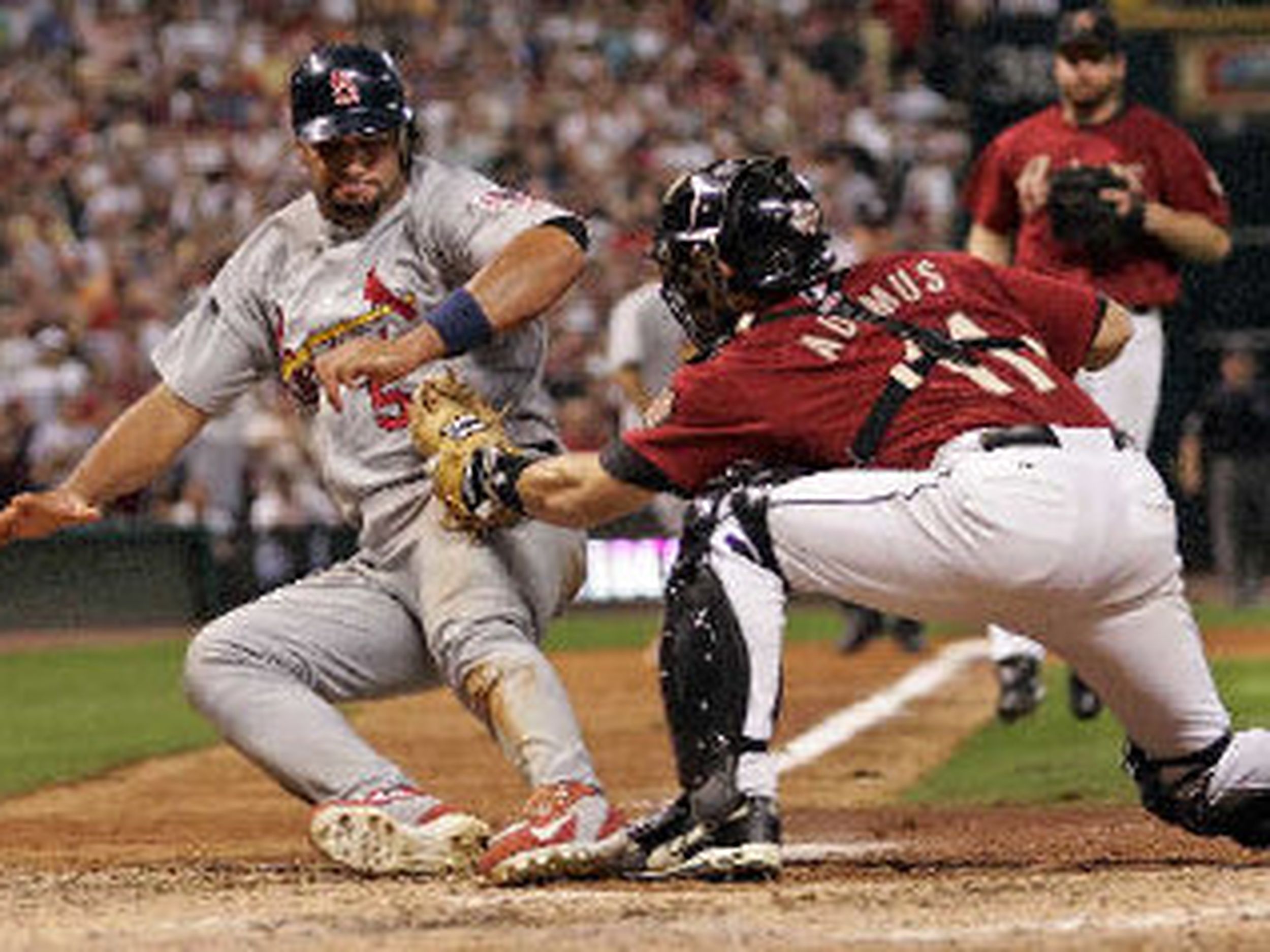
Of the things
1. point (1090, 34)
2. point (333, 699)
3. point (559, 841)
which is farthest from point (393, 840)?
point (1090, 34)

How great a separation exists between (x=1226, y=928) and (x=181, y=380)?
3.12 m

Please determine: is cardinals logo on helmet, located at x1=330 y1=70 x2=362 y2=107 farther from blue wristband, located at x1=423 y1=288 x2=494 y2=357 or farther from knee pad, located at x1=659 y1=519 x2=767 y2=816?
knee pad, located at x1=659 y1=519 x2=767 y2=816

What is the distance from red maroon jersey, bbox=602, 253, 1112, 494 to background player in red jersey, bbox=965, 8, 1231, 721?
352 cm

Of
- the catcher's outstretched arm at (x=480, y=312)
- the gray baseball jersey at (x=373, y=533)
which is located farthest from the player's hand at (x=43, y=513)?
the catcher's outstretched arm at (x=480, y=312)

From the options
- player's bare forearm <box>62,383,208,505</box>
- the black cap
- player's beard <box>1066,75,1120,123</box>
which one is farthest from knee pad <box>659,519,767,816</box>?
player's beard <box>1066,75,1120,123</box>

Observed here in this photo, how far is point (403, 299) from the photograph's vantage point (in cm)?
638

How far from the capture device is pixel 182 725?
1155 centimetres

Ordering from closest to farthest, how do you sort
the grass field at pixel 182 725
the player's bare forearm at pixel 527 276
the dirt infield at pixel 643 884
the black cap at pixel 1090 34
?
the dirt infield at pixel 643 884
the player's bare forearm at pixel 527 276
the grass field at pixel 182 725
the black cap at pixel 1090 34

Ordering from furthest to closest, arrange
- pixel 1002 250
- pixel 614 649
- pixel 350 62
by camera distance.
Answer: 1. pixel 614 649
2. pixel 1002 250
3. pixel 350 62

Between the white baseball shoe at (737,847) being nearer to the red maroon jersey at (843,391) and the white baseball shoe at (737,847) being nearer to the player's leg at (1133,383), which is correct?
the red maroon jersey at (843,391)

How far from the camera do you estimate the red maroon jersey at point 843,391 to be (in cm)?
532

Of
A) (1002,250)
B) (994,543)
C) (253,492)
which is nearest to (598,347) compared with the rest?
(253,492)

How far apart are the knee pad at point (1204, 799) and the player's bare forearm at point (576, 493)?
1.25 m

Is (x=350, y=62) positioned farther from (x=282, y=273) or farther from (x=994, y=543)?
(x=994, y=543)
